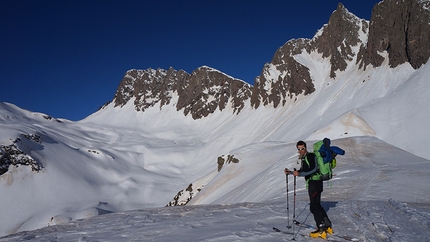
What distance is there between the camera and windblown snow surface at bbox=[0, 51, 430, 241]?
6.99m

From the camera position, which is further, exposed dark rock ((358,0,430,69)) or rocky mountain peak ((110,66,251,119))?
rocky mountain peak ((110,66,251,119))

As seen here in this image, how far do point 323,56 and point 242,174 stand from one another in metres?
73.8

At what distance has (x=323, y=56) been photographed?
8888 cm

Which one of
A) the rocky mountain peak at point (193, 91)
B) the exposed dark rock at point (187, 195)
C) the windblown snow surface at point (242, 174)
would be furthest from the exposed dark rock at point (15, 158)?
the rocky mountain peak at point (193, 91)

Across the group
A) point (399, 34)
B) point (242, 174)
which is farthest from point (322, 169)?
point (399, 34)

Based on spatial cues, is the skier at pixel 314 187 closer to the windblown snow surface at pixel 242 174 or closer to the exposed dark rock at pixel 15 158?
the windblown snow surface at pixel 242 174

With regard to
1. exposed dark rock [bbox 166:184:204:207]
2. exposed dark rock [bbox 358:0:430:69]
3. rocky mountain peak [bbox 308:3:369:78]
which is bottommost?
exposed dark rock [bbox 166:184:204:207]

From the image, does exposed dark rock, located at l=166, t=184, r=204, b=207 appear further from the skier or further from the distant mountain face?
the distant mountain face

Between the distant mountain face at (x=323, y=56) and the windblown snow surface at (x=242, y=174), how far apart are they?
347 centimetres

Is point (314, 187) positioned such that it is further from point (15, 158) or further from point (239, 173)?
point (15, 158)

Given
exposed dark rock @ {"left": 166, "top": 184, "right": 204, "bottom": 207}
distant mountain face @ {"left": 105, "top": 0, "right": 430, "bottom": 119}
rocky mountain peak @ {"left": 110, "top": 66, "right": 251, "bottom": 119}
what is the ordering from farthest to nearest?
rocky mountain peak @ {"left": 110, "top": 66, "right": 251, "bottom": 119}, distant mountain face @ {"left": 105, "top": 0, "right": 430, "bottom": 119}, exposed dark rock @ {"left": 166, "top": 184, "right": 204, "bottom": 207}

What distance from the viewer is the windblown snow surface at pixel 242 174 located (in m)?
6.99

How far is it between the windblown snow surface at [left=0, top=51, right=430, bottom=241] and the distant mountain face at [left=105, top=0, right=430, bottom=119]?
3465 millimetres

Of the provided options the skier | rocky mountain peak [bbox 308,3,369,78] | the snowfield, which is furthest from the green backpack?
rocky mountain peak [bbox 308,3,369,78]
